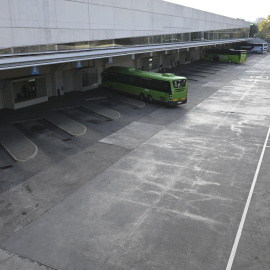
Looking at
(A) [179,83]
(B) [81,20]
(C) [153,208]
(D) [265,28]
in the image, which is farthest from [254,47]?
(C) [153,208]

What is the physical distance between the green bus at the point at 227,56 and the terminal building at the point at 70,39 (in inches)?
886

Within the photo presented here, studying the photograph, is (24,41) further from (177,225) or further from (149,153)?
(177,225)

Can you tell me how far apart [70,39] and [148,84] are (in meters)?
7.88

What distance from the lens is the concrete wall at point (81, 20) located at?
1895 centimetres

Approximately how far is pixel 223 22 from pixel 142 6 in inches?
Result: 1641

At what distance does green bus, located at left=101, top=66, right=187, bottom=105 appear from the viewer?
26062 millimetres

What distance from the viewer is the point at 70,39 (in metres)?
24.0

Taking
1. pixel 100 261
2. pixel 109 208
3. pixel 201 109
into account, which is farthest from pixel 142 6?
pixel 100 261

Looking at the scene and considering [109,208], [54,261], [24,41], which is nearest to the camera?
[54,261]

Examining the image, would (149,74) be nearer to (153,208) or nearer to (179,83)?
(179,83)

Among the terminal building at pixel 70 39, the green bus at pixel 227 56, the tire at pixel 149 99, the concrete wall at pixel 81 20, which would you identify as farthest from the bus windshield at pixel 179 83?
the green bus at pixel 227 56

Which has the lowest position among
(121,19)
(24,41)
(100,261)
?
(100,261)

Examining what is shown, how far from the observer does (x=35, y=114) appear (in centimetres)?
2284

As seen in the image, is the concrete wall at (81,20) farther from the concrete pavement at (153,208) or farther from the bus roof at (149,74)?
the concrete pavement at (153,208)
